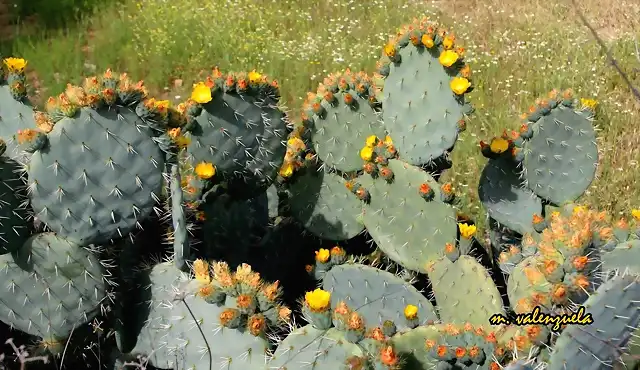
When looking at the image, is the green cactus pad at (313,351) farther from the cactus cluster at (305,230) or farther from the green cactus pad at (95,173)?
the green cactus pad at (95,173)

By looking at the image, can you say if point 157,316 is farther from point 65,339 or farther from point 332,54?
point 332,54

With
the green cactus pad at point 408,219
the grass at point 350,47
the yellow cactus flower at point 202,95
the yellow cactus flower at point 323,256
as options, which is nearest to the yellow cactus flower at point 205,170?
the yellow cactus flower at point 202,95

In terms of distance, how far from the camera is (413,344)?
6.52 feet

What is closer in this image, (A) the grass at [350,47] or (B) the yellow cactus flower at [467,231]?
(B) the yellow cactus flower at [467,231]

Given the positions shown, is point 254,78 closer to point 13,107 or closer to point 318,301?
point 13,107

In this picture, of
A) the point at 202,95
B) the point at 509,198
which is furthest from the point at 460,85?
the point at 202,95

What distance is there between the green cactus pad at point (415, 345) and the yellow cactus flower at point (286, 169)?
39.6 inches

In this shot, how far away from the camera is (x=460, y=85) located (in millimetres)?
2576

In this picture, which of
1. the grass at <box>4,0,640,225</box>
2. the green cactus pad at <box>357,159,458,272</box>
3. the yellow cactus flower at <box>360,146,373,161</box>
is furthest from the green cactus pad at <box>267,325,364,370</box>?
the grass at <box>4,0,640,225</box>

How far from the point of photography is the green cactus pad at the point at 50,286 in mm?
1960

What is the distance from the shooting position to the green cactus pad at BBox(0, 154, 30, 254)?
187cm

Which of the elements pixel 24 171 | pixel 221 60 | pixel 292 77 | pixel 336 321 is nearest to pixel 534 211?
pixel 336 321

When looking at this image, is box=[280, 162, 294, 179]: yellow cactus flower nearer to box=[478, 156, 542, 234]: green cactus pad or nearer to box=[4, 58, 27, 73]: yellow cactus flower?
box=[478, 156, 542, 234]: green cactus pad

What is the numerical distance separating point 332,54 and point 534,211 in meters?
3.39
